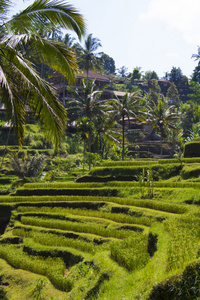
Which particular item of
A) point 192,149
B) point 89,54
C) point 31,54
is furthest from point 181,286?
point 89,54

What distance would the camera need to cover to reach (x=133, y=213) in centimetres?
1087

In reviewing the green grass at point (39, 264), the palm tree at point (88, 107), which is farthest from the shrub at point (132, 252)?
the palm tree at point (88, 107)

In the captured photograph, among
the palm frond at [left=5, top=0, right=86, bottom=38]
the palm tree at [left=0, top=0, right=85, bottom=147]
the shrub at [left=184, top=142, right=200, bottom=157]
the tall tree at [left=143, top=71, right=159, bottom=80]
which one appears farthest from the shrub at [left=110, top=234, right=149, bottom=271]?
the tall tree at [left=143, top=71, right=159, bottom=80]

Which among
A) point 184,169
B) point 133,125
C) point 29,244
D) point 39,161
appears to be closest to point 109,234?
point 29,244

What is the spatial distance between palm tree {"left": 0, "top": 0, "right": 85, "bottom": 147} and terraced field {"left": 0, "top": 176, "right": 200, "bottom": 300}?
3.18 meters

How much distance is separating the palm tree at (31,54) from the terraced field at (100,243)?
10.4 ft

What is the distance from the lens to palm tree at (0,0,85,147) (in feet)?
21.9

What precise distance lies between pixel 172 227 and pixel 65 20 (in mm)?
5543

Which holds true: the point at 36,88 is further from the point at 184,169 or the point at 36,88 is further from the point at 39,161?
the point at 39,161

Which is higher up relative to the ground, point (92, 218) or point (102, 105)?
point (102, 105)

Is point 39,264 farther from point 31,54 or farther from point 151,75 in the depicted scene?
point 151,75

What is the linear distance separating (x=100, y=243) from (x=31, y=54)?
225 inches

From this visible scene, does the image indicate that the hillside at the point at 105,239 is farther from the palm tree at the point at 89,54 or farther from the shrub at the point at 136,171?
the palm tree at the point at 89,54

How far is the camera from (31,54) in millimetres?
7859
